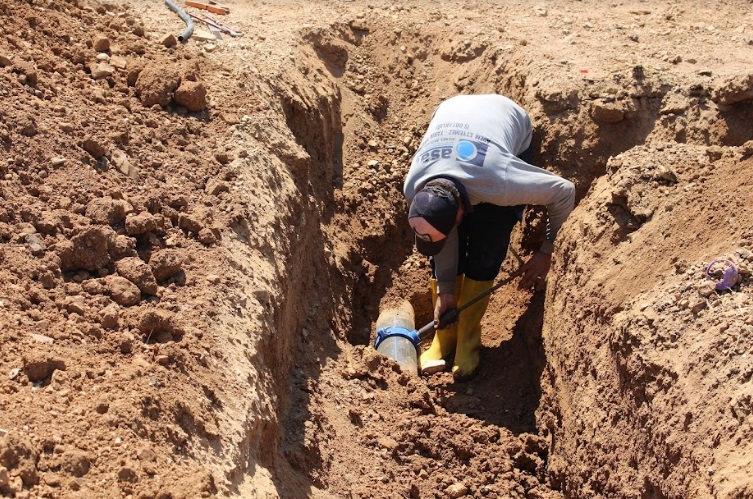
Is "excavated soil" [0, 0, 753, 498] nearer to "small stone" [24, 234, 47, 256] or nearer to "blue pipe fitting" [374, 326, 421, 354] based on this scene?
"small stone" [24, 234, 47, 256]

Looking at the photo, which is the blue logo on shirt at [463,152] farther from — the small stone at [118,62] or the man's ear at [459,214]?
the small stone at [118,62]

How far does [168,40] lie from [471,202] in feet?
6.69

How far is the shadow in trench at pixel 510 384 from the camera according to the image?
4660 mm

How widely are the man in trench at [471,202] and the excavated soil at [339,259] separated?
0.62 feet

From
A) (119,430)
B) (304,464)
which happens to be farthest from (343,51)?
(119,430)

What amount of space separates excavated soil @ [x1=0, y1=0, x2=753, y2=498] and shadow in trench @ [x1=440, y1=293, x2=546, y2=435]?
0.06ft

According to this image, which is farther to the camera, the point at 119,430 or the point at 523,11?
the point at 523,11

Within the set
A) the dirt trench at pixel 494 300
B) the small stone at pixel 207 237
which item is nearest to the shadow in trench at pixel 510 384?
the dirt trench at pixel 494 300

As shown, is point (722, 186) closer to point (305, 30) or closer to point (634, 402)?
point (634, 402)

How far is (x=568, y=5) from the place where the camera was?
21.7 ft

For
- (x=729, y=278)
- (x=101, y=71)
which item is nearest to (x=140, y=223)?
(x=101, y=71)

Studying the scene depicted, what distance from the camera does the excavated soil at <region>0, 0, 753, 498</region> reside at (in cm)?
306

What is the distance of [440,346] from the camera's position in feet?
17.3

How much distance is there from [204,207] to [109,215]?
0.48m
